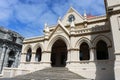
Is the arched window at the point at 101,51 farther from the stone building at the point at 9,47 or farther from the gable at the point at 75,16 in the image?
the stone building at the point at 9,47

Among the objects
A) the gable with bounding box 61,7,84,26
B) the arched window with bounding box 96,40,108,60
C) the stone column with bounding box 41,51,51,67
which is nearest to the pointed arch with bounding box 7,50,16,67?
the stone column with bounding box 41,51,51,67

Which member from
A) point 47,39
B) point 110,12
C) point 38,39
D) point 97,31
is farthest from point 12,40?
point 110,12

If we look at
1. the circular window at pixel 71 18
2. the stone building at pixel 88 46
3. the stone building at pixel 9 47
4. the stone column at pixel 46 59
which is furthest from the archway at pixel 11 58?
the circular window at pixel 71 18

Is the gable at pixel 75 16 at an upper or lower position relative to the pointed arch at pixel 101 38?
upper

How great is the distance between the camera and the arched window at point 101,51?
19281mm

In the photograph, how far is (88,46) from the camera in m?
20.5

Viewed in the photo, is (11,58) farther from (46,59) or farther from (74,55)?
(74,55)

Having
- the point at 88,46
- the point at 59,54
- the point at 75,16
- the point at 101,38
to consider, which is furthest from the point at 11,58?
the point at 101,38

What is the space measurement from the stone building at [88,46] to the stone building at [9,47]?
1039 cm

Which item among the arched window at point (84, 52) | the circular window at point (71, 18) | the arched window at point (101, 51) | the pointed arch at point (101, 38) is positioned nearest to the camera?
the pointed arch at point (101, 38)

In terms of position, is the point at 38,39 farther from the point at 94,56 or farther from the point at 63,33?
the point at 94,56

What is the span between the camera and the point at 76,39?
65.0 feet

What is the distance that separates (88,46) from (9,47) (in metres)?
24.7

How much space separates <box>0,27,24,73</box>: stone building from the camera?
34134mm
